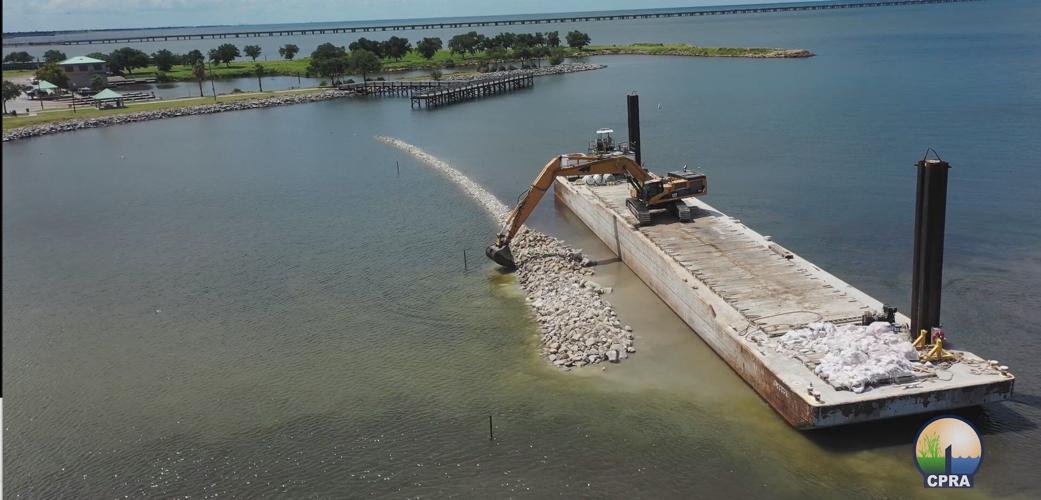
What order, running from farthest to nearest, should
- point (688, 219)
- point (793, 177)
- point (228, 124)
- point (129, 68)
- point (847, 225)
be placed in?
point (129, 68)
point (228, 124)
point (793, 177)
point (847, 225)
point (688, 219)

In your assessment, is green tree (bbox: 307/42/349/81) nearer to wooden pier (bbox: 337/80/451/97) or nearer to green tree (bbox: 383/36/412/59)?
wooden pier (bbox: 337/80/451/97)

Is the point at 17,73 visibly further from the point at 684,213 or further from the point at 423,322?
the point at 684,213

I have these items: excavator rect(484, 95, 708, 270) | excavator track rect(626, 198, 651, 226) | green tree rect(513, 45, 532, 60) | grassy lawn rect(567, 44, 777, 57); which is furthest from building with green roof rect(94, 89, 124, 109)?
excavator track rect(626, 198, 651, 226)

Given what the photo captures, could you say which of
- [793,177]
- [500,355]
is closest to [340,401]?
[500,355]

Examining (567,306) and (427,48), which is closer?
(567,306)

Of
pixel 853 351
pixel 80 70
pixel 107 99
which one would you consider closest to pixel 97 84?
pixel 80 70

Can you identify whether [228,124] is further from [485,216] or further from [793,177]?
[793,177]
